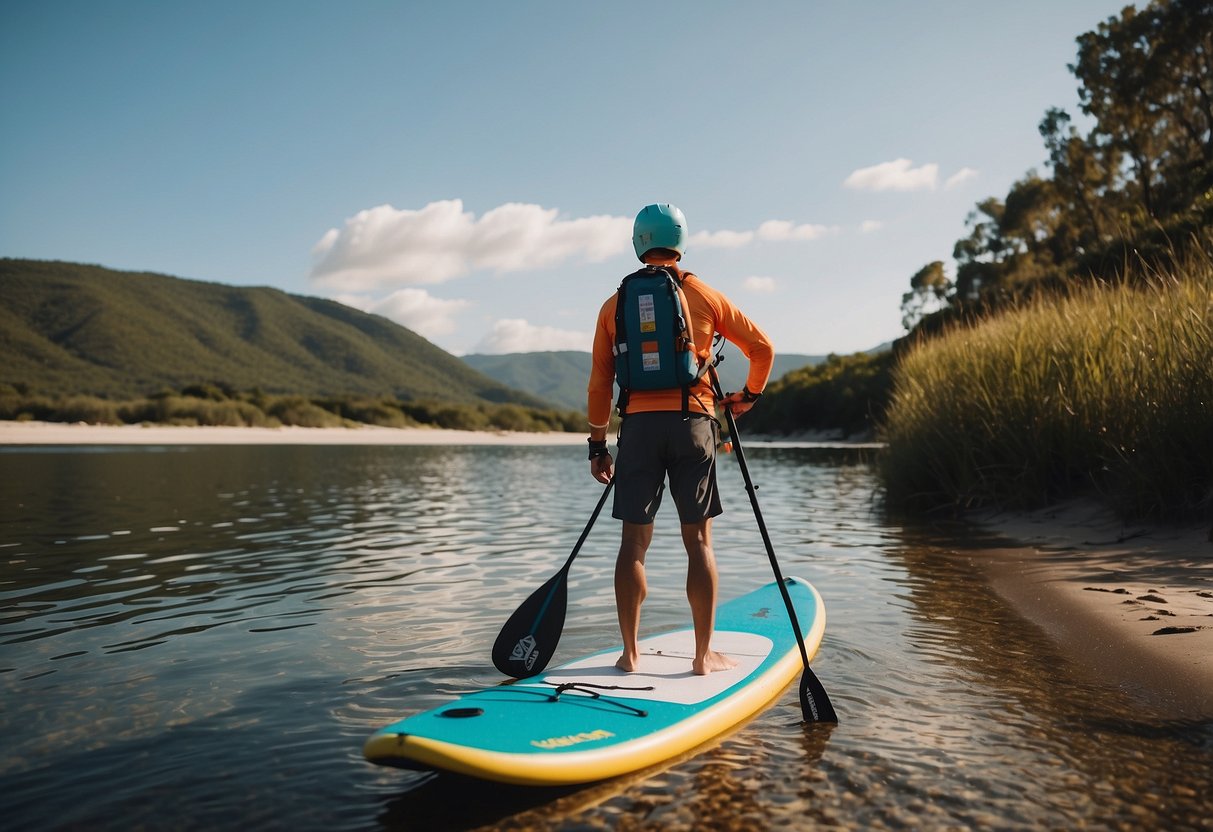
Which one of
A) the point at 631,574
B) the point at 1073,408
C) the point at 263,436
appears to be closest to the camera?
the point at 631,574

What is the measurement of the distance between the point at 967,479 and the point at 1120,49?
36829mm

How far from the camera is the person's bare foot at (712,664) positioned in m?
4.57

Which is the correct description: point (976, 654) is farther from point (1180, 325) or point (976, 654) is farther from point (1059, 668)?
point (1180, 325)

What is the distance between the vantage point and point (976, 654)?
215 inches

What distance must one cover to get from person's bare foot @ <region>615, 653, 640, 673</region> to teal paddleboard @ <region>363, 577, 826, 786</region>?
0.05 m

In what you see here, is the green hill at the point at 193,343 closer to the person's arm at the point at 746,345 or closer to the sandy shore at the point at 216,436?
the sandy shore at the point at 216,436

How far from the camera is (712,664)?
4652mm

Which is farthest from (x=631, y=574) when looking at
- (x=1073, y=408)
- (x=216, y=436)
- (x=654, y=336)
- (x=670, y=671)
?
(x=216, y=436)

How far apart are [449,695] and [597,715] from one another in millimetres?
1270

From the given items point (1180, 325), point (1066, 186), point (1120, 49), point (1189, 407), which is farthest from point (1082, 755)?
point (1066, 186)

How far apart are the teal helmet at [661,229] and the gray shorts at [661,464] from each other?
959 mm

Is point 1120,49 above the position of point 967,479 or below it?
above

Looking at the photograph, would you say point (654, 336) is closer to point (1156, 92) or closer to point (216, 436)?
point (1156, 92)

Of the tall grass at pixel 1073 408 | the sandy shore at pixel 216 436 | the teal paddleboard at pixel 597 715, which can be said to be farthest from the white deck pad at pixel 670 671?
the sandy shore at pixel 216 436
